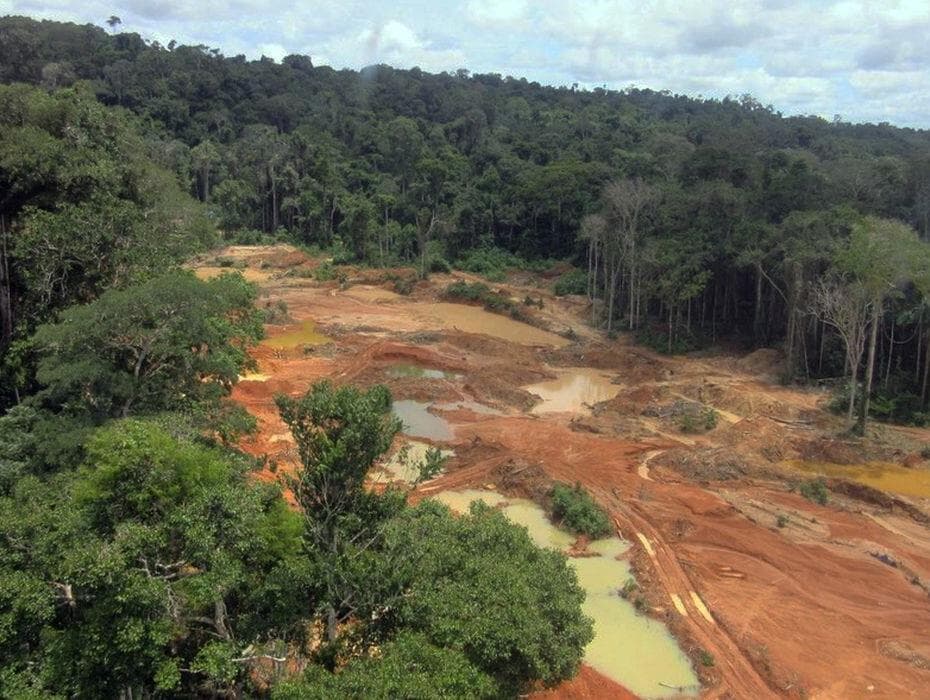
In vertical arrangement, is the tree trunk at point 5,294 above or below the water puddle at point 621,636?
above

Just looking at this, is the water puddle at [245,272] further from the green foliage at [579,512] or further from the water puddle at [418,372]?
the green foliage at [579,512]

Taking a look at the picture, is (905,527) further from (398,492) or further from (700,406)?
(398,492)

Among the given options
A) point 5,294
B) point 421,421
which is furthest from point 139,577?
point 421,421

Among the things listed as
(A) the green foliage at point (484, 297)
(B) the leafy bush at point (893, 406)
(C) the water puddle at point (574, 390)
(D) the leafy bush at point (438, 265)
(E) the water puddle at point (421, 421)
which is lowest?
(E) the water puddle at point (421, 421)

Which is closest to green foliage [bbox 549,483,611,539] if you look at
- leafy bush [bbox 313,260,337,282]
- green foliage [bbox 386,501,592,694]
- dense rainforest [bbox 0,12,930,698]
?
dense rainforest [bbox 0,12,930,698]

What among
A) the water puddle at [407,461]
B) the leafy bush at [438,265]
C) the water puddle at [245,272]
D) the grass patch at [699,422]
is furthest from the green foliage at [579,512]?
the water puddle at [245,272]

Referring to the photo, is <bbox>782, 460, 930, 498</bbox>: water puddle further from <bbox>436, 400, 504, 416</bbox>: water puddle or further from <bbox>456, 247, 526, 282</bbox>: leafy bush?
<bbox>456, 247, 526, 282</bbox>: leafy bush

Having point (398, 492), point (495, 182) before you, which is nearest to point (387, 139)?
point (495, 182)
